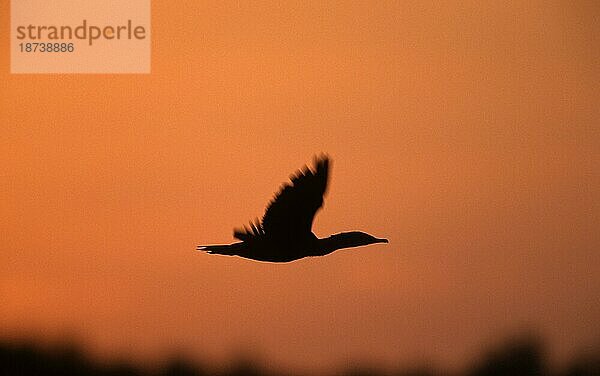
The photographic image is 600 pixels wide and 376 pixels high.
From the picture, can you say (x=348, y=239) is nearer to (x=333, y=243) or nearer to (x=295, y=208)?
(x=333, y=243)

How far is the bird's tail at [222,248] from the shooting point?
6.38 feet

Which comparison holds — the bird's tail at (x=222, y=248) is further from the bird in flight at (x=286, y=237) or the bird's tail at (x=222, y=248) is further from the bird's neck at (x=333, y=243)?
the bird's neck at (x=333, y=243)

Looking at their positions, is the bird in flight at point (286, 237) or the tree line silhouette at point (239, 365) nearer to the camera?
the bird in flight at point (286, 237)

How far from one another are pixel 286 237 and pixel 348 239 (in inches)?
6.7

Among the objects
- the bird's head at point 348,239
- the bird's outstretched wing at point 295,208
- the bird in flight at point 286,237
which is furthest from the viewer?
the bird's head at point 348,239

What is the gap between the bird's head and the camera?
1.93 metres

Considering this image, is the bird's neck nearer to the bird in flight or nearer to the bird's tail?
the bird in flight

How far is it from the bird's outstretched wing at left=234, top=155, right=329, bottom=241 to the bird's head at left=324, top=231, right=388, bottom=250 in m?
0.08

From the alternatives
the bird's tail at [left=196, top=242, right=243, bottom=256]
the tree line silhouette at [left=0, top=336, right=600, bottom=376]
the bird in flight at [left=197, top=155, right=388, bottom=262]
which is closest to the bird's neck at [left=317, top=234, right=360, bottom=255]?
the bird in flight at [left=197, top=155, right=388, bottom=262]

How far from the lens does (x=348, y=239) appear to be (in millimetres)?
1933

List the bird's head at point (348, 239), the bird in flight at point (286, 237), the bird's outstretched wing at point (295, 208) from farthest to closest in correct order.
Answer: the bird's head at point (348, 239) → the bird in flight at point (286, 237) → the bird's outstretched wing at point (295, 208)

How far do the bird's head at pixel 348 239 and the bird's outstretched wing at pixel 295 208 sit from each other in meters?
0.08

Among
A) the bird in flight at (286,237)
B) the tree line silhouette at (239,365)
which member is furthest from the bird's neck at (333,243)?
the tree line silhouette at (239,365)

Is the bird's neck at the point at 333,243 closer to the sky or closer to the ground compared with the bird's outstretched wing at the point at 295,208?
closer to the ground
